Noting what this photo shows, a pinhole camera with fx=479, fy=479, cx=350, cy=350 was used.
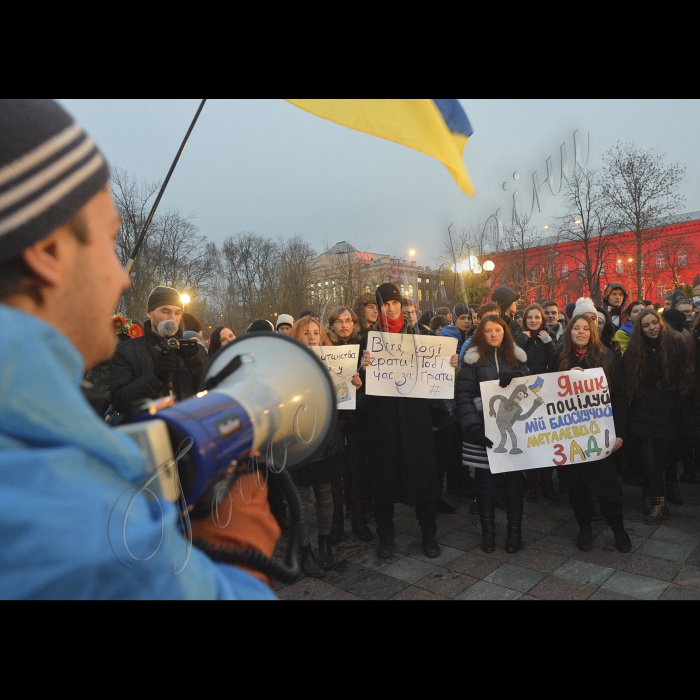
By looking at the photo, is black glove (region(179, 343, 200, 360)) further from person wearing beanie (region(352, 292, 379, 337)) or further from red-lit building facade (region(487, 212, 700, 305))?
red-lit building facade (region(487, 212, 700, 305))

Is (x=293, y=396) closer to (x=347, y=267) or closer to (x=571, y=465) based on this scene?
(x=347, y=267)

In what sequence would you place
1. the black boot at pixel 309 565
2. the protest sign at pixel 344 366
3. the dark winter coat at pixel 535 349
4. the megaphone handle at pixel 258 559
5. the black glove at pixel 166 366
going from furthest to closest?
the dark winter coat at pixel 535 349
the protest sign at pixel 344 366
the black boot at pixel 309 565
the black glove at pixel 166 366
the megaphone handle at pixel 258 559

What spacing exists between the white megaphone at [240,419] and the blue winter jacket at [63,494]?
4 centimetres

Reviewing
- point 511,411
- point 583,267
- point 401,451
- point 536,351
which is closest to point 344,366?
point 401,451

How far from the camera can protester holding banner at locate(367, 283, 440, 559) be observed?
3.69 metres

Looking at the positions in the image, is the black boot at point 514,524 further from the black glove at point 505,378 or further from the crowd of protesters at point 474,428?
the black glove at point 505,378

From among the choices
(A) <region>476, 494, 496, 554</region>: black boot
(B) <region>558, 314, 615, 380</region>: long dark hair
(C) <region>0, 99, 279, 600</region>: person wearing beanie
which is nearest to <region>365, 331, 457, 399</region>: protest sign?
(A) <region>476, 494, 496, 554</region>: black boot

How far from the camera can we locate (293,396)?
2.65 ft

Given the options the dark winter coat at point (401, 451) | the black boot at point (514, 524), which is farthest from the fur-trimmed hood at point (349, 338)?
the black boot at point (514, 524)

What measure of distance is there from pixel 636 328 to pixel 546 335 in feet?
2.58

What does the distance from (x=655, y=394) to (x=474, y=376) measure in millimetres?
1770

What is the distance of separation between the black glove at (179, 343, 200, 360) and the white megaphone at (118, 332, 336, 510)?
59 centimetres

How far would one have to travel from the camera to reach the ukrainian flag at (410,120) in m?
1.34
